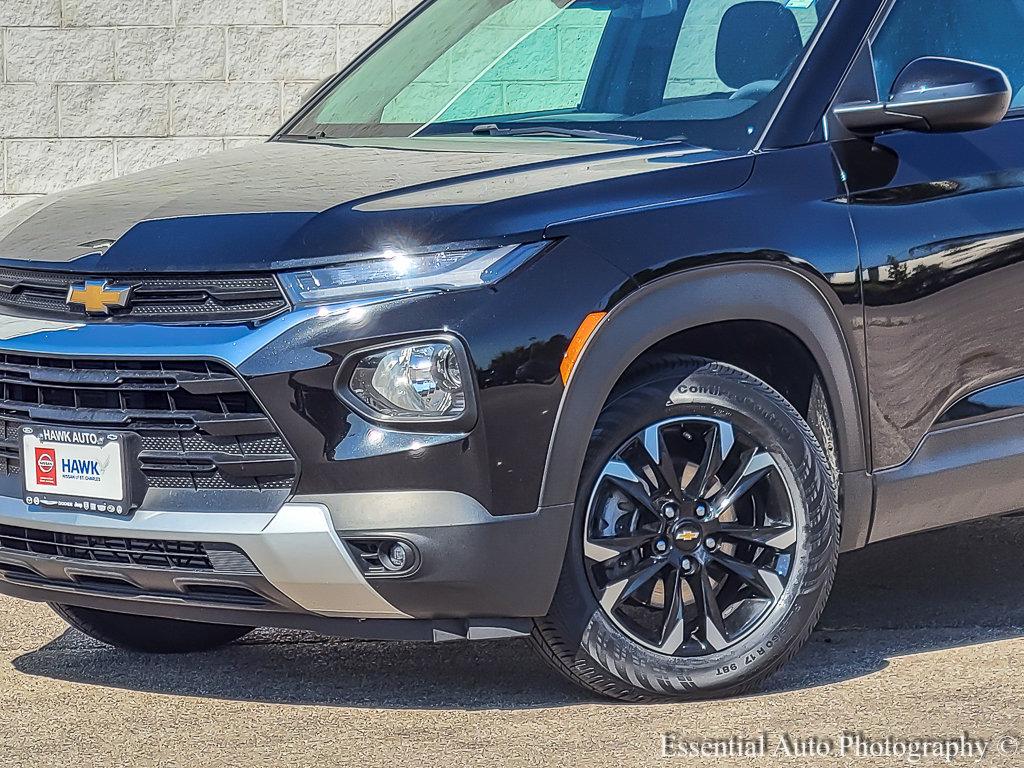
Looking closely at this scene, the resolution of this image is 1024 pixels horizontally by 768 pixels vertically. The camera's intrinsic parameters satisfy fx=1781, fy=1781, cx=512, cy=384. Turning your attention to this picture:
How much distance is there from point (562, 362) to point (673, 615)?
2.20ft

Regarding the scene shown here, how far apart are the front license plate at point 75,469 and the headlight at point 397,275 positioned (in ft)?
1.63

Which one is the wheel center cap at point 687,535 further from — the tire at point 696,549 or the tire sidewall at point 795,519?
the tire sidewall at point 795,519

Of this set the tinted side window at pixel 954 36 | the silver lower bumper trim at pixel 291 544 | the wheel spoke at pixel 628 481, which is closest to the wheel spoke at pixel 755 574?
the wheel spoke at pixel 628 481

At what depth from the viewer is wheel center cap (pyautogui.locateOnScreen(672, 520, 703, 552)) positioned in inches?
149

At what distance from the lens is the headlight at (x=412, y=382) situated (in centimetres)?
342

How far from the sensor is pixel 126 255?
12.0ft

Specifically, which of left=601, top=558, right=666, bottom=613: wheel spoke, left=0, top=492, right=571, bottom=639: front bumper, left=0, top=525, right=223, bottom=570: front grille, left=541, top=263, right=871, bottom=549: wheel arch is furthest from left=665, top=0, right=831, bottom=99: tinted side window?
left=0, top=525, right=223, bottom=570: front grille

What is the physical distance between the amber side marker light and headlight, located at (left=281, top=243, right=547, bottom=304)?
0.18m

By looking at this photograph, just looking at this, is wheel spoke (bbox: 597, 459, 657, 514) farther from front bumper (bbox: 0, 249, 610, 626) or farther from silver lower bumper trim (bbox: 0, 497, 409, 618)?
silver lower bumper trim (bbox: 0, 497, 409, 618)

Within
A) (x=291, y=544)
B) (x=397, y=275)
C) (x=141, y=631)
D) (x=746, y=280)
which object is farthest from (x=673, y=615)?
(x=141, y=631)

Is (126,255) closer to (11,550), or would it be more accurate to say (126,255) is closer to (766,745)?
(11,550)

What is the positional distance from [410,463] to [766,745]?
92 centimetres

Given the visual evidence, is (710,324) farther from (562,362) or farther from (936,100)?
(936,100)

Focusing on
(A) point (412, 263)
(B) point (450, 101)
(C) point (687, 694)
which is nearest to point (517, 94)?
(B) point (450, 101)
